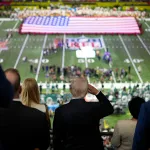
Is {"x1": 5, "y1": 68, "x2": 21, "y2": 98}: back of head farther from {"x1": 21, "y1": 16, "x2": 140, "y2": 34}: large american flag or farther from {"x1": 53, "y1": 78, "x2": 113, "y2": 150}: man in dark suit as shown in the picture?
{"x1": 21, "y1": 16, "x2": 140, "y2": 34}: large american flag

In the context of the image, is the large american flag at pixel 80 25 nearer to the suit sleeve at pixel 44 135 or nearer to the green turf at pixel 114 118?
the green turf at pixel 114 118

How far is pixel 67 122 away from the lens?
14.9 feet

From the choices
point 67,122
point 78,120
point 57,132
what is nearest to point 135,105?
point 78,120

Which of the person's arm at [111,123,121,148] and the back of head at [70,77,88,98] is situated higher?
the back of head at [70,77,88,98]

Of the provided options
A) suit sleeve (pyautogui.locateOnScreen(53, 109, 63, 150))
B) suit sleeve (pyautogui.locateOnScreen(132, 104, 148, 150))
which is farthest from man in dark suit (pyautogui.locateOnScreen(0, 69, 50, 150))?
suit sleeve (pyautogui.locateOnScreen(132, 104, 148, 150))

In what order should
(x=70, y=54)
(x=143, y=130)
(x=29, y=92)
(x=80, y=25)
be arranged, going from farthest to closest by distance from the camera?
(x=80, y=25), (x=70, y=54), (x=29, y=92), (x=143, y=130)

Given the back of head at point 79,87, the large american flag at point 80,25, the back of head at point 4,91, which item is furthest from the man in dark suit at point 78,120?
the large american flag at point 80,25

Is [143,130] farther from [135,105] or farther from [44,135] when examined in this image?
[135,105]

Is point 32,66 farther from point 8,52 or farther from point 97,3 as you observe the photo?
point 97,3

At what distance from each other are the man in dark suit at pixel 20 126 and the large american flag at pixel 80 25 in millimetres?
32515

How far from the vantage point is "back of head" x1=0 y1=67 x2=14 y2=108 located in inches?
121

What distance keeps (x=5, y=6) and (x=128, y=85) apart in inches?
1057

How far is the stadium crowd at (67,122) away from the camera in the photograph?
149 inches

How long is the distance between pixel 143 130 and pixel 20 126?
4.19 feet
